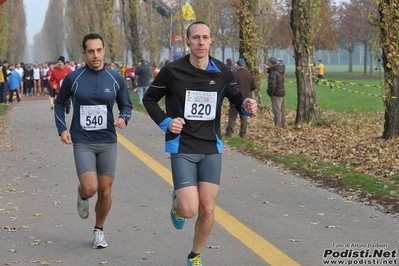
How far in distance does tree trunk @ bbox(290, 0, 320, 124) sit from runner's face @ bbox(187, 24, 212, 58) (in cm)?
1472

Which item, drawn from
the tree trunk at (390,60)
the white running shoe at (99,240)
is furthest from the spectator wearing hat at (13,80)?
the white running shoe at (99,240)

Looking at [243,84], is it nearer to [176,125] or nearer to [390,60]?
[390,60]

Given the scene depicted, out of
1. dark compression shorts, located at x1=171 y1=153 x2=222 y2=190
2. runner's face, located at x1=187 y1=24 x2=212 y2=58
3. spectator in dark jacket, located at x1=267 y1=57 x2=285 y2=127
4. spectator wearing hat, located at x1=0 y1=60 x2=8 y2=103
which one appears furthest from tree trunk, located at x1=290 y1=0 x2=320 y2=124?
spectator wearing hat, located at x1=0 y1=60 x2=8 y2=103

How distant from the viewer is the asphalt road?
282 inches

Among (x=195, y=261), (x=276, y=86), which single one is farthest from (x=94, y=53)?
(x=276, y=86)

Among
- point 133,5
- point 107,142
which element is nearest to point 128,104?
point 107,142

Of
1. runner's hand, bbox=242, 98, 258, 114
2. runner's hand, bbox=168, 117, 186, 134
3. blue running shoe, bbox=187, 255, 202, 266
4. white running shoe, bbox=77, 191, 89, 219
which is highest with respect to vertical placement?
runner's hand, bbox=242, 98, 258, 114

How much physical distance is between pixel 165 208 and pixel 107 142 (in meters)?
2.22

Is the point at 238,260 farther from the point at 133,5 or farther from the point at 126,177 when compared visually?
the point at 133,5

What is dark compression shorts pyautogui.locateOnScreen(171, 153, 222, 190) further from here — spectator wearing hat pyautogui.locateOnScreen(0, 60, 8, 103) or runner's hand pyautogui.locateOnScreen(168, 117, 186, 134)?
spectator wearing hat pyautogui.locateOnScreen(0, 60, 8, 103)

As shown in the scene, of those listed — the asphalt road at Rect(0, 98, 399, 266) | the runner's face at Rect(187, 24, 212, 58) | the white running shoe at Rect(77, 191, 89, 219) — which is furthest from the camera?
the white running shoe at Rect(77, 191, 89, 219)

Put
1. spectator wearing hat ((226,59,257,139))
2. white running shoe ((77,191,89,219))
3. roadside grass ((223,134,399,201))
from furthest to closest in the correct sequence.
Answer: spectator wearing hat ((226,59,257,139)) → roadside grass ((223,134,399,201)) → white running shoe ((77,191,89,219))

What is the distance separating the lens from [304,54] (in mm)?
21359

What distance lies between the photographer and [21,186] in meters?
11.9
